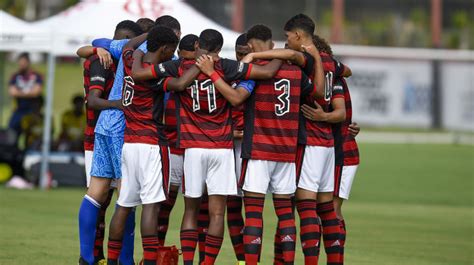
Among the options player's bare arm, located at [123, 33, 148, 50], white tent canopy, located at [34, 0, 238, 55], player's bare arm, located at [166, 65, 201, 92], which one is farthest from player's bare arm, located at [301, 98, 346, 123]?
white tent canopy, located at [34, 0, 238, 55]

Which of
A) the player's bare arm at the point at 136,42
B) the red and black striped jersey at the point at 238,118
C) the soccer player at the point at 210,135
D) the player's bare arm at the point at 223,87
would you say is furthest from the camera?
the red and black striped jersey at the point at 238,118

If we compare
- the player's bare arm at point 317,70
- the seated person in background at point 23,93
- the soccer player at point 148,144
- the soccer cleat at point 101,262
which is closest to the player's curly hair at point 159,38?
the soccer player at point 148,144

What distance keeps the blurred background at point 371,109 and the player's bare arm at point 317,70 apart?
109 inches

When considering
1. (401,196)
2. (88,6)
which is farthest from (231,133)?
(401,196)

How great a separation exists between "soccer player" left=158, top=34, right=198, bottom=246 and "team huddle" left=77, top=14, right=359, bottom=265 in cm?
2

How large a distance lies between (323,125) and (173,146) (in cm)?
137

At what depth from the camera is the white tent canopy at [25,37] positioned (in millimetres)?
19656

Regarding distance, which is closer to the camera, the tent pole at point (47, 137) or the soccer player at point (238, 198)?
the soccer player at point (238, 198)

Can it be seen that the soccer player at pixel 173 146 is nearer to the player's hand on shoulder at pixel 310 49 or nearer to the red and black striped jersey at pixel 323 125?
the player's hand on shoulder at pixel 310 49

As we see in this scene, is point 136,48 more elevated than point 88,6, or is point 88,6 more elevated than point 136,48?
point 88,6

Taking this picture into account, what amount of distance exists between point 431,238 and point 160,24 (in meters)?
5.93

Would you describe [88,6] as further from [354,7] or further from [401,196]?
[354,7]

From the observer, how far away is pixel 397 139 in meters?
39.2

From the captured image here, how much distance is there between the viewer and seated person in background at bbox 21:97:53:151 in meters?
21.2
